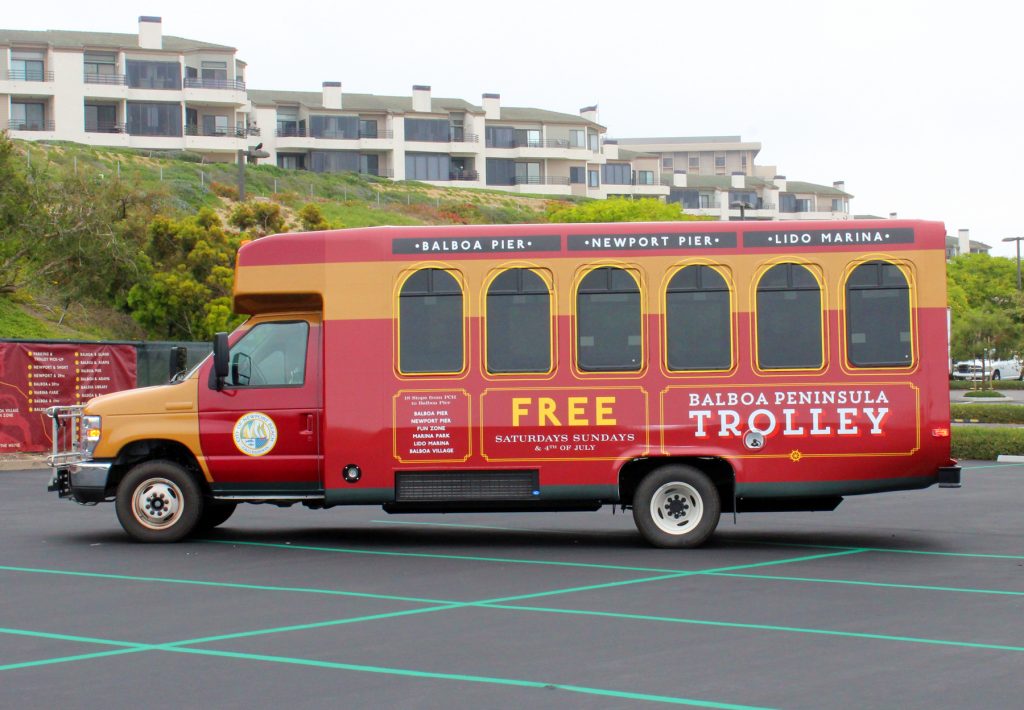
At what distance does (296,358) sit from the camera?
14641 mm

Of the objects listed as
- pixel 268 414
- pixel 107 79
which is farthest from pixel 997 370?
pixel 268 414

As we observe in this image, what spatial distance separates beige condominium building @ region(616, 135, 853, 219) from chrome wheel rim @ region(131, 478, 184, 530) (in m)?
112

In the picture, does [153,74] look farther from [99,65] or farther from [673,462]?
[673,462]

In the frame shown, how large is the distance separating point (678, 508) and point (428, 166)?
98461 mm

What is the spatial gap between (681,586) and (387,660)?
3.71 meters

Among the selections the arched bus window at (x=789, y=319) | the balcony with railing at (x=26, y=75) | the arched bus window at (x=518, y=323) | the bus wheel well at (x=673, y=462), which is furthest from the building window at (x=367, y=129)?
the arched bus window at (x=789, y=319)

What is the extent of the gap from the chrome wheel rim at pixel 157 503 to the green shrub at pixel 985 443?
56.9 ft

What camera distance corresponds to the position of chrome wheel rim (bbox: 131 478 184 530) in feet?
48.2

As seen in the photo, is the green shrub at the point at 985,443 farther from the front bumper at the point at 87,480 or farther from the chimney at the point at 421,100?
the chimney at the point at 421,100

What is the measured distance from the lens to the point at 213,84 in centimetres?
9494

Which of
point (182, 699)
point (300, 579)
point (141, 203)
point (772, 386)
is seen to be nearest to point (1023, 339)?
point (141, 203)

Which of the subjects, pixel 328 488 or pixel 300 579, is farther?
pixel 328 488

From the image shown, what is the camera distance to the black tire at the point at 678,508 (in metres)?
14.1

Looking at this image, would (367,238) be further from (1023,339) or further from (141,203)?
(1023,339)
